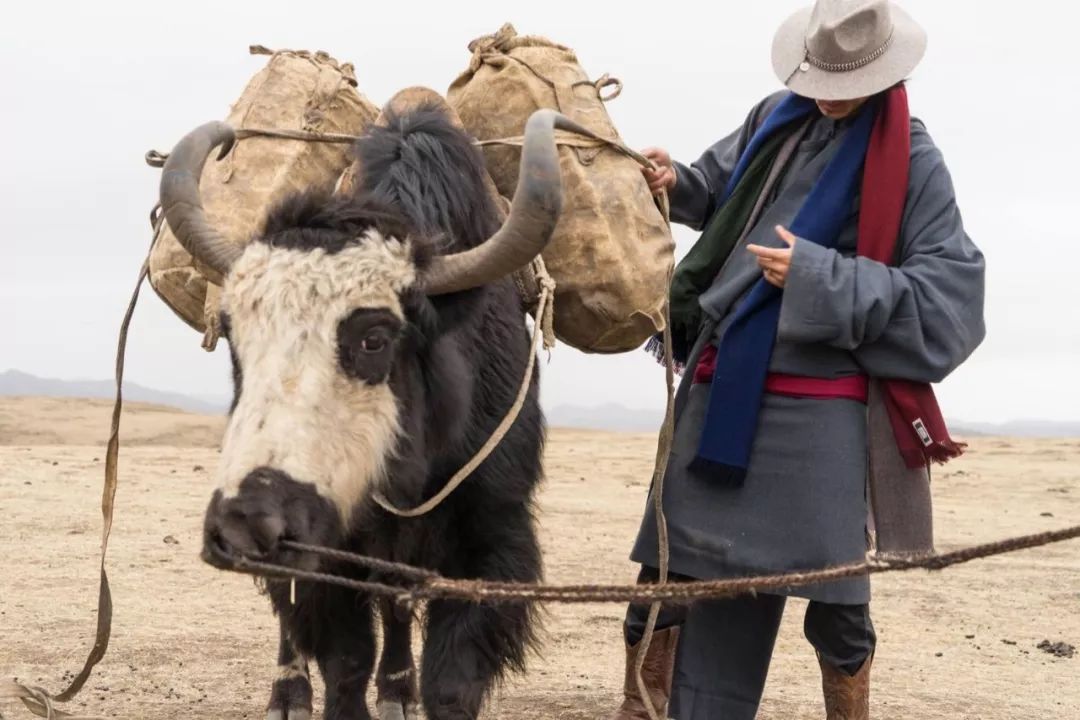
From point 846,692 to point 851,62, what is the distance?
1.58 metres

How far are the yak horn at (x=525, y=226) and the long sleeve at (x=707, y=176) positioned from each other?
846 mm

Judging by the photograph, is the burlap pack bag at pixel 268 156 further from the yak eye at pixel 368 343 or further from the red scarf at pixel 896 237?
the red scarf at pixel 896 237

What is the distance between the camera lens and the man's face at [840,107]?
343cm

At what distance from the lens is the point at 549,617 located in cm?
414

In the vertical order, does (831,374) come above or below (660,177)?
below

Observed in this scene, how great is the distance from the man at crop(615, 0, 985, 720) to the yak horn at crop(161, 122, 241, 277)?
49.1 inches

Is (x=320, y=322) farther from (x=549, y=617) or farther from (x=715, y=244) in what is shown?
(x=549, y=617)

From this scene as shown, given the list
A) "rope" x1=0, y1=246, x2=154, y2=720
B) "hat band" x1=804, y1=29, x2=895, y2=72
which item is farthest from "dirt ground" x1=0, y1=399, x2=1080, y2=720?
"hat band" x1=804, y1=29, x2=895, y2=72

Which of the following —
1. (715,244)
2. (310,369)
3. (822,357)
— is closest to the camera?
(310,369)

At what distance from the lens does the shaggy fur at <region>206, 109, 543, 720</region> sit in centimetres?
275

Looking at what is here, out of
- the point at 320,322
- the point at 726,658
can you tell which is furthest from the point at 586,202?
the point at 726,658

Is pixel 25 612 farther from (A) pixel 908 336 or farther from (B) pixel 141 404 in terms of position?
(B) pixel 141 404

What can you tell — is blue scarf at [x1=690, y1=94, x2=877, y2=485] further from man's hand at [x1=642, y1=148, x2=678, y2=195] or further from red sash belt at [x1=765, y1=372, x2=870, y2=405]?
man's hand at [x1=642, y1=148, x2=678, y2=195]

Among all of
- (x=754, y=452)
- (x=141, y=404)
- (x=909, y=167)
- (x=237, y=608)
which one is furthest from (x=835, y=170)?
(x=141, y=404)
